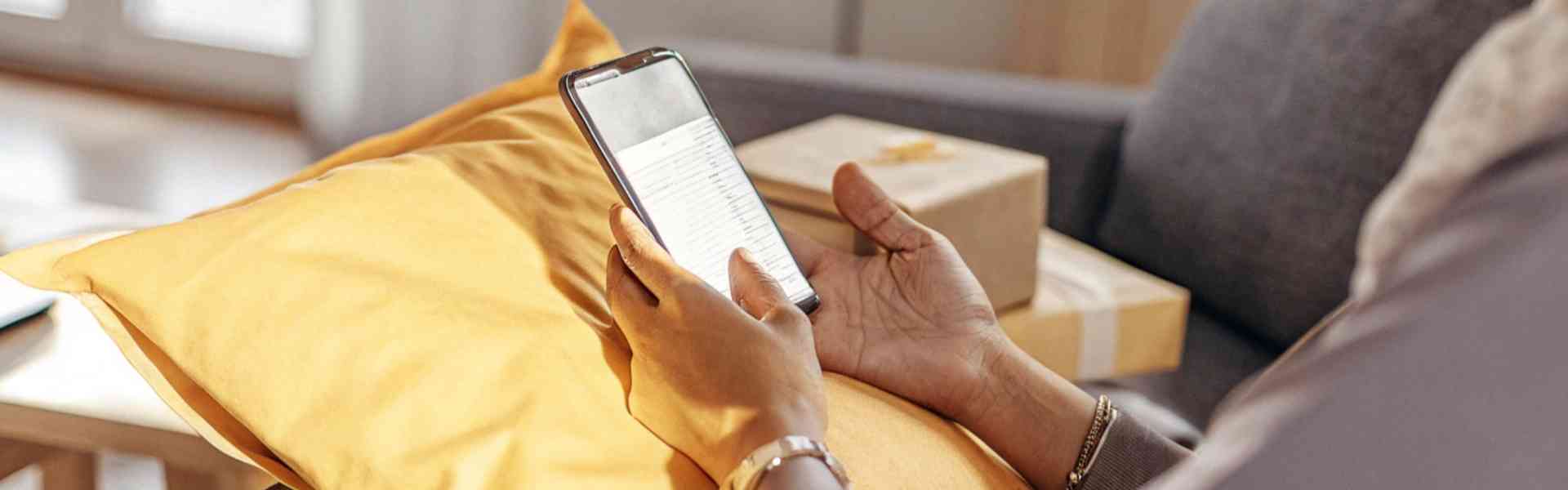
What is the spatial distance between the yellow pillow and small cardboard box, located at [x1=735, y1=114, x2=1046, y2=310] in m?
0.48

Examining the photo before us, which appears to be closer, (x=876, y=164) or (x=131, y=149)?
(x=876, y=164)

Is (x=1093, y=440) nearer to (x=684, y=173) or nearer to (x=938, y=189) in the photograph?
(x=684, y=173)

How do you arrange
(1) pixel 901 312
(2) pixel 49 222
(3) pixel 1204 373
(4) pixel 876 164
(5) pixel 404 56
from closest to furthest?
(1) pixel 901 312
(2) pixel 49 222
(4) pixel 876 164
(3) pixel 1204 373
(5) pixel 404 56

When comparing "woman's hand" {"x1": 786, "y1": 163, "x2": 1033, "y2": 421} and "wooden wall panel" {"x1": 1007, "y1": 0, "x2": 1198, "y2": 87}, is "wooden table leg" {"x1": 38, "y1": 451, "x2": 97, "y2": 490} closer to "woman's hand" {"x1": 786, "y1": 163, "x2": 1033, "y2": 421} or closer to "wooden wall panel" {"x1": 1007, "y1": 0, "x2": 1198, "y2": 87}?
"woman's hand" {"x1": 786, "y1": 163, "x2": 1033, "y2": 421}

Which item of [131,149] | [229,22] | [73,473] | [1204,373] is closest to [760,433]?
[73,473]

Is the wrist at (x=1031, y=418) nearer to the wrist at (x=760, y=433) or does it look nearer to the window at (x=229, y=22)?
the wrist at (x=760, y=433)

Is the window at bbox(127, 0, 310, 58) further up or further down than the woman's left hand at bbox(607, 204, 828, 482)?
further down

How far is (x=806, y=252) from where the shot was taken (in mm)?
975

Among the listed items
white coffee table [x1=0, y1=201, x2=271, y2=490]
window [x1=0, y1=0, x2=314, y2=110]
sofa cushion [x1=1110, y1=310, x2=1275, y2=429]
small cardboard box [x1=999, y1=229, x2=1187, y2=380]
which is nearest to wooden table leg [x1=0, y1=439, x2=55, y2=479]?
white coffee table [x1=0, y1=201, x2=271, y2=490]

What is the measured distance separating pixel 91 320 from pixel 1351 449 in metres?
0.86

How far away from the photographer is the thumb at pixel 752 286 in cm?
76

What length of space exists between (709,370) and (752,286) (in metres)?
0.10

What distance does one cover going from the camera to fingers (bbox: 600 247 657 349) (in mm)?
702

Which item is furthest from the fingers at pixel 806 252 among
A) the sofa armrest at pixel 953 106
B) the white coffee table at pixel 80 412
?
the sofa armrest at pixel 953 106
